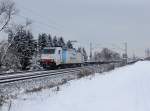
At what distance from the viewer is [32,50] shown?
70.4 metres

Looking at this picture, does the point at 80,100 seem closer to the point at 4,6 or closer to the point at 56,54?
the point at 56,54

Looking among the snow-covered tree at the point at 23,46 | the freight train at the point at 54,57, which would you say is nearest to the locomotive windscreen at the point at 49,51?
the freight train at the point at 54,57

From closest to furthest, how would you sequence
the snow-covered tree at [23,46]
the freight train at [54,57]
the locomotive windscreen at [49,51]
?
1. the freight train at [54,57]
2. the locomotive windscreen at [49,51]
3. the snow-covered tree at [23,46]

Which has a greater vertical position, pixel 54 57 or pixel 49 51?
pixel 49 51

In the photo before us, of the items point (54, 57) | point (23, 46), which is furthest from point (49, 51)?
point (23, 46)

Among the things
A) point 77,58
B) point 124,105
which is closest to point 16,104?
point 124,105

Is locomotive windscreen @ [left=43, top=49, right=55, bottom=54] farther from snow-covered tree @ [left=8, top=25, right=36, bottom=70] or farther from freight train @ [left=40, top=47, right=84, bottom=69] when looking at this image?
snow-covered tree @ [left=8, top=25, right=36, bottom=70]

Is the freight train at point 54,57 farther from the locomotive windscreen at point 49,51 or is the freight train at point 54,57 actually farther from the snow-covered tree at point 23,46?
the snow-covered tree at point 23,46

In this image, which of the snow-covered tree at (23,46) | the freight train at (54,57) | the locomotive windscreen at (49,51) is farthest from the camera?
the snow-covered tree at (23,46)

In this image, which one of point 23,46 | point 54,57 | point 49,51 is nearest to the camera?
point 54,57

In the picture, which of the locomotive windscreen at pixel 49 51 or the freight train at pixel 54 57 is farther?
the locomotive windscreen at pixel 49 51

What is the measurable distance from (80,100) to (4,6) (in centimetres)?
5090

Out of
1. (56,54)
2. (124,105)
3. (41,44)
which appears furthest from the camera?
(41,44)

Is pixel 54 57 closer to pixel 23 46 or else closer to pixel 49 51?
pixel 49 51
